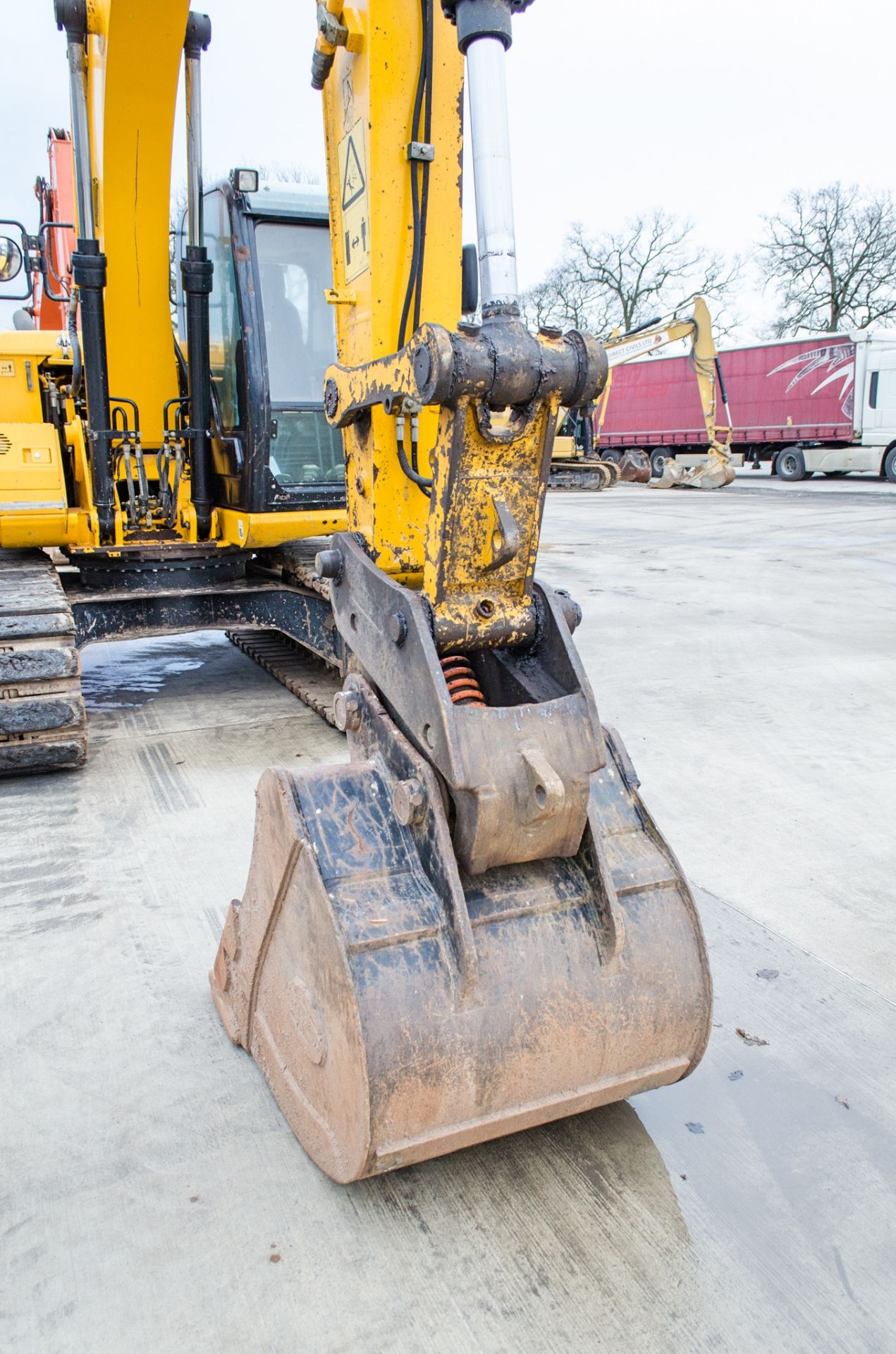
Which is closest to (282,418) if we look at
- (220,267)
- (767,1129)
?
(220,267)

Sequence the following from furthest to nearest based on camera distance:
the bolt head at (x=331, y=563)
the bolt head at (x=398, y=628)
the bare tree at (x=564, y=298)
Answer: the bare tree at (x=564, y=298) → the bolt head at (x=331, y=563) → the bolt head at (x=398, y=628)

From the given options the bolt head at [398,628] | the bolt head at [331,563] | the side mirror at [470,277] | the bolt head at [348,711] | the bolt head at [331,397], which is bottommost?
the bolt head at [348,711]

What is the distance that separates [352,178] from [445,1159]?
2.52 m

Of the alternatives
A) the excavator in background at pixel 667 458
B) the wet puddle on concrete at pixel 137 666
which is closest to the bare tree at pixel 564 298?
the excavator in background at pixel 667 458

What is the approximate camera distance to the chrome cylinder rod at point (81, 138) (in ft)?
15.9

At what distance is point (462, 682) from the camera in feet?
7.99

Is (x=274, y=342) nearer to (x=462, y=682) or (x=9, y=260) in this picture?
(x=9, y=260)

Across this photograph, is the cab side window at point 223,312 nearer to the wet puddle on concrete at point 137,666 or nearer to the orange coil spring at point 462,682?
the wet puddle on concrete at point 137,666

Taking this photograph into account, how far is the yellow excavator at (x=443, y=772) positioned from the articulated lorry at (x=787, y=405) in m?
22.3

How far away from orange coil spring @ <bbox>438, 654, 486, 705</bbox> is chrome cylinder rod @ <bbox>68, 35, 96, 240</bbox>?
3781 millimetres

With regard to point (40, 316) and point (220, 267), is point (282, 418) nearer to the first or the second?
point (220, 267)

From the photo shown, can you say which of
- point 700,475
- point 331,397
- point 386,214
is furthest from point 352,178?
point 700,475

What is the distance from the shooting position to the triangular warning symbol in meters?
2.71

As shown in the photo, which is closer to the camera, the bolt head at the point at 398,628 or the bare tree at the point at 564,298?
the bolt head at the point at 398,628
